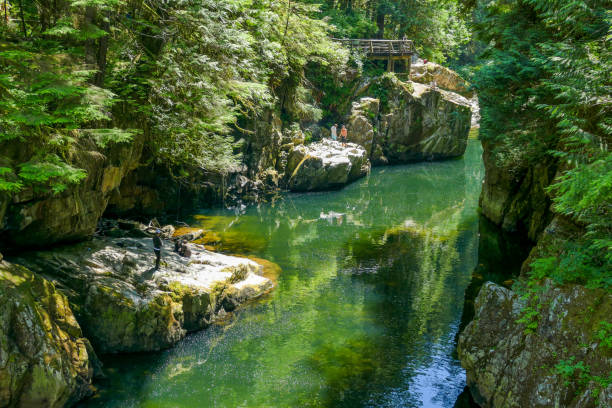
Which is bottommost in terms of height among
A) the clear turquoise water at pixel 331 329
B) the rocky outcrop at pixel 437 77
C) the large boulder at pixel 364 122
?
the clear turquoise water at pixel 331 329

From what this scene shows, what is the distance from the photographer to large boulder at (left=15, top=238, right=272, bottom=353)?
11531mm

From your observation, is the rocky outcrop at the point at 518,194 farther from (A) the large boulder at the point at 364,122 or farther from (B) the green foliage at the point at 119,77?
(A) the large boulder at the point at 364,122

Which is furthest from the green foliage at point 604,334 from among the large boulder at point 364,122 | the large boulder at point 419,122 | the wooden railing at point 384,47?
the wooden railing at point 384,47

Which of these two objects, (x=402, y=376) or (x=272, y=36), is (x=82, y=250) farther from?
(x=272, y=36)

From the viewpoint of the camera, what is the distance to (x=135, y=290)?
483 inches

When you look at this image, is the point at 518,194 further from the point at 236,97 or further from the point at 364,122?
the point at 364,122

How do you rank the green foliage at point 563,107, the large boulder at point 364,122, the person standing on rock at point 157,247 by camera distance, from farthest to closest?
the large boulder at point 364,122 < the person standing on rock at point 157,247 < the green foliage at point 563,107

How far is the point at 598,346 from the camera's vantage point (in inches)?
300

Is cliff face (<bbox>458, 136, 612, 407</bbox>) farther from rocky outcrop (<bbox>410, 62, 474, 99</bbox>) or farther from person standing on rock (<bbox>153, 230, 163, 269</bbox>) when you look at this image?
rocky outcrop (<bbox>410, 62, 474, 99</bbox>)

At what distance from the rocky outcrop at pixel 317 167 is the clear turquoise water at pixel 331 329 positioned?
505 cm

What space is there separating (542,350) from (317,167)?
72.1 feet

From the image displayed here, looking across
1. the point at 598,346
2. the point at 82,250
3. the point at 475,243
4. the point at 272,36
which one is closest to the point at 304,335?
the point at 82,250

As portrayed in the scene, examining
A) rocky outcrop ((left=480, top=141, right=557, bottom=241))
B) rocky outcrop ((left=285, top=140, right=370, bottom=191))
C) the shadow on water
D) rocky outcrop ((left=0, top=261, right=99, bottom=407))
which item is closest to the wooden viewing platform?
rocky outcrop ((left=285, top=140, right=370, bottom=191))

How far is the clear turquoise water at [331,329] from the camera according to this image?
10703mm
